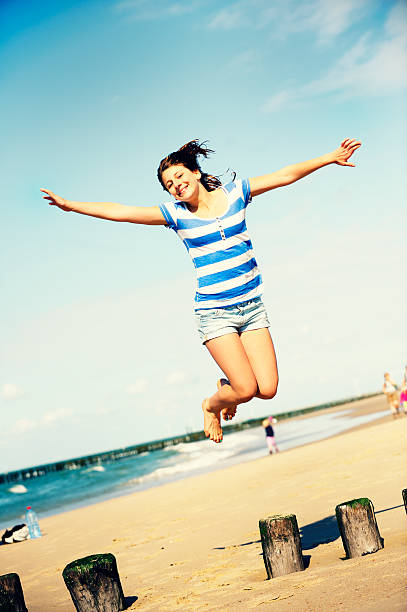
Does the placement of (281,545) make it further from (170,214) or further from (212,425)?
(170,214)

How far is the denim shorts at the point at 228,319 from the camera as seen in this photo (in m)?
5.30

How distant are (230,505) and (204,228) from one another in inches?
354

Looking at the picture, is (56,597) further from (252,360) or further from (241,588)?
(252,360)

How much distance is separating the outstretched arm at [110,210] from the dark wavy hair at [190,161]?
0.88ft

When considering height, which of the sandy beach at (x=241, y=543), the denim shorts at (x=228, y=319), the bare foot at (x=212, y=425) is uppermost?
the denim shorts at (x=228, y=319)

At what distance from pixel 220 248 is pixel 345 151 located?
1.44 metres

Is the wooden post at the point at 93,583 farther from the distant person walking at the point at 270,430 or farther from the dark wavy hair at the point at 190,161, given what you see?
the distant person walking at the point at 270,430

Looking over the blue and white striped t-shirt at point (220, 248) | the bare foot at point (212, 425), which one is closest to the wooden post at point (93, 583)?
the bare foot at point (212, 425)

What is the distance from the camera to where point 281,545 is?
19.8 ft

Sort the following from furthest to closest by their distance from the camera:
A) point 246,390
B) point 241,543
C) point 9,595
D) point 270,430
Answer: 1. point 270,430
2. point 241,543
3. point 9,595
4. point 246,390

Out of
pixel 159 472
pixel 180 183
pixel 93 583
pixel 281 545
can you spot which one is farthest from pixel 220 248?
pixel 159 472

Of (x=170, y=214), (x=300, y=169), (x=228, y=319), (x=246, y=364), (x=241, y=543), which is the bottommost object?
(x=241, y=543)

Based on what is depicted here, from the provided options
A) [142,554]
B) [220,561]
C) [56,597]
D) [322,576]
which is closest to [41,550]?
[142,554]

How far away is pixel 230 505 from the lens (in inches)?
504
